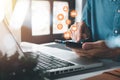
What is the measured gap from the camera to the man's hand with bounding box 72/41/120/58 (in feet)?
3.00

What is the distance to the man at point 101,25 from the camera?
3.17ft

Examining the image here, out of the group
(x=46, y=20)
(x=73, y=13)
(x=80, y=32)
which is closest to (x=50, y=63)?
(x=80, y=32)

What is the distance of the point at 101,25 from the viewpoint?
1.41 m

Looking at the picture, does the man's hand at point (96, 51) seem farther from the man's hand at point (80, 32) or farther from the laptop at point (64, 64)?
the man's hand at point (80, 32)

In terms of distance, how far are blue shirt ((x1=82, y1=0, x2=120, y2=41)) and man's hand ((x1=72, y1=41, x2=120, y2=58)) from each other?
0.28 metres

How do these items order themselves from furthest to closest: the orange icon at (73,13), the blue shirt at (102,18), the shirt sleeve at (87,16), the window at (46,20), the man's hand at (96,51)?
1. the orange icon at (73,13)
2. the window at (46,20)
3. the shirt sleeve at (87,16)
4. the blue shirt at (102,18)
5. the man's hand at (96,51)

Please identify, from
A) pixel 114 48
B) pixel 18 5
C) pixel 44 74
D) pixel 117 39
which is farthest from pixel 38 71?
pixel 18 5

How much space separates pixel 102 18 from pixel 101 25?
4 centimetres

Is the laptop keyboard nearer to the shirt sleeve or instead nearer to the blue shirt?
the blue shirt

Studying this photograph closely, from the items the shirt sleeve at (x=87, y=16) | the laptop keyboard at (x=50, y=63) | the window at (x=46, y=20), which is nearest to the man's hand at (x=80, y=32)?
the shirt sleeve at (x=87, y=16)

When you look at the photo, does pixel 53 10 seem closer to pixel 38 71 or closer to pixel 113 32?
pixel 113 32

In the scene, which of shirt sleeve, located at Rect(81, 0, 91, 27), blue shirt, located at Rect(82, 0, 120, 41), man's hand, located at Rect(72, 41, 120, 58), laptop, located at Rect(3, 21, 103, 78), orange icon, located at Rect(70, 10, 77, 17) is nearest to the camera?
laptop, located at Rect(3, 21, 103, 78)

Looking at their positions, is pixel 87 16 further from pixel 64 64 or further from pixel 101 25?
pixel 64 64

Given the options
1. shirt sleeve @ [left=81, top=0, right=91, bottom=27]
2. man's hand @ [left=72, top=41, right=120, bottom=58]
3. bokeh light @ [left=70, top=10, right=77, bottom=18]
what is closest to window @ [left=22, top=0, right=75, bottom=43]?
bokeh light @ [left=70, top=10, right=77, bottom=18]
